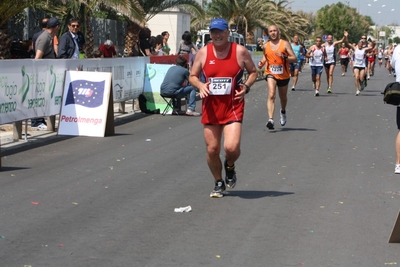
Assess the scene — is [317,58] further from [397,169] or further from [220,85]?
[220,85]

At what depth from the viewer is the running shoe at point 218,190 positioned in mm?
Result: 8789

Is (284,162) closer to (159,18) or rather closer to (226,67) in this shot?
(226,67)

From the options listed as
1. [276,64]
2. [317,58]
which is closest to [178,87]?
[276,64]

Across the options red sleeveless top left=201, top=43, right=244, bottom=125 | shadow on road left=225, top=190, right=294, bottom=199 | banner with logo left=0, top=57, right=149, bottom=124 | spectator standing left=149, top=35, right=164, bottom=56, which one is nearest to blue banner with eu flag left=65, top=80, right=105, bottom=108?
banner with logo left=0, top=57, right=149, bottom=124

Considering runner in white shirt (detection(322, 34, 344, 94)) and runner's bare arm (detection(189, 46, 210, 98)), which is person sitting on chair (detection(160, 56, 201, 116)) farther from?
runner's bare arm (detection(189, 46, 210, 98))

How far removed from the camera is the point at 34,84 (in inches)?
531

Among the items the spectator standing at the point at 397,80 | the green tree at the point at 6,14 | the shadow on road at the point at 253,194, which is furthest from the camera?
the green tree at the point at 6,14

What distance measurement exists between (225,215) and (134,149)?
5035mm

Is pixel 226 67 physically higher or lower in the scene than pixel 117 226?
higher

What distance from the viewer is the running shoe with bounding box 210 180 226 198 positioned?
8.79m

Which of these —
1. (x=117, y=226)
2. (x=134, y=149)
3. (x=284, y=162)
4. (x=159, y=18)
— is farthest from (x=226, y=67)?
(x=159, y=18)

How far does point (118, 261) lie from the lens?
6.16 meters

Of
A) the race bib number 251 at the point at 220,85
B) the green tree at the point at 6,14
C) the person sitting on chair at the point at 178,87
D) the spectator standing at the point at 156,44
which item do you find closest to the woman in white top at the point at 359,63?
the spectator standing at the point at 156,44

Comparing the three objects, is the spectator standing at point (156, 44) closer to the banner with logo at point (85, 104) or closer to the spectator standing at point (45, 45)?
the spectator standing at point (45, 45)
